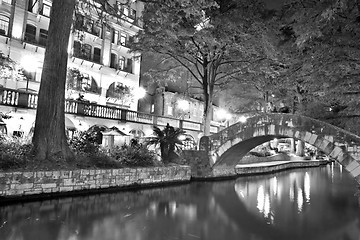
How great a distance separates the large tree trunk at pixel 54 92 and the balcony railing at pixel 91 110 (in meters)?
8.35

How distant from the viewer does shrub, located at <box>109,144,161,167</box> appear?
12.8 meters

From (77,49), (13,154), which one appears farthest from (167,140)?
(77,49)

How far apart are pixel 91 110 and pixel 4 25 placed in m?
9.05

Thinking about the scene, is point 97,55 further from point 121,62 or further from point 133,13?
point 133,13

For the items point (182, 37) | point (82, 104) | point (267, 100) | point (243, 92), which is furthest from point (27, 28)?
point (267, 100)

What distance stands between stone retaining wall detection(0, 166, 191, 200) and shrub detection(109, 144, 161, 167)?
503 mm

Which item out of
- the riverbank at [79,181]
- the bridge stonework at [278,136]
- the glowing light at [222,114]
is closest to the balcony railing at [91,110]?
the glowing light at [222,114]

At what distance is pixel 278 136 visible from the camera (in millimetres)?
14148

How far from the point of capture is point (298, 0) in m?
9.52

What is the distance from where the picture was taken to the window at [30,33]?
71.3 feet

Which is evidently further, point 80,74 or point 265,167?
point 80,74

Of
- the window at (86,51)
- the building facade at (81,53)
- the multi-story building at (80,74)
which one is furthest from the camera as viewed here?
the window at (86,51)

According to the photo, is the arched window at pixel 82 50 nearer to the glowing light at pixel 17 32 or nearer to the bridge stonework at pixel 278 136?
the glowing light at pixel 17 32

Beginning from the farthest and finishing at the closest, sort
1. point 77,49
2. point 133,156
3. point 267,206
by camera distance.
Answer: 1. point 77,49
2. point 133,156
3. point 267,206
